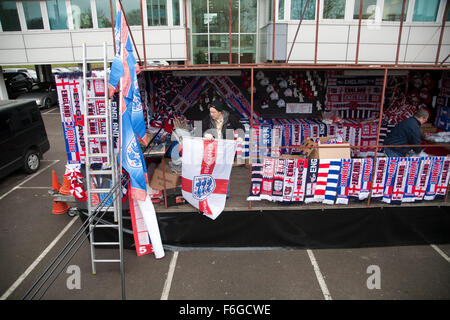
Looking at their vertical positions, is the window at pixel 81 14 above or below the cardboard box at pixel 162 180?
above

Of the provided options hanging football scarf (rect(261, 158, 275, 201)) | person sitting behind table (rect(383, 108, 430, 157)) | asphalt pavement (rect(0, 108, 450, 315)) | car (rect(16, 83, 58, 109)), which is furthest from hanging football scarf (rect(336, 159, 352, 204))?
car (rect(16, 83, 58, 109))

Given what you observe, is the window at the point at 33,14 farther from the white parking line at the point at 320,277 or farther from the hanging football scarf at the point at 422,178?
the hanging football scarf at the point at 422,178

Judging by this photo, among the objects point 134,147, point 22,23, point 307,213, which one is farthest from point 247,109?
point 22,23

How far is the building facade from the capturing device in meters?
13.0

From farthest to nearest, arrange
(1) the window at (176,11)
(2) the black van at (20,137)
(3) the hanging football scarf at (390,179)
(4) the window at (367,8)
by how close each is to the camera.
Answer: (1) the window at (176,11) < (4) the window at (367,8) < (2) the black van at (20,137) < (3) the hanging football scarf at (390,179)

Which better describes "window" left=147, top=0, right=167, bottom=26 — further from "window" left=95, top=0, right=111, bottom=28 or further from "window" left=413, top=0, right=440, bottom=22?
"window" left=413, top=0, right=440, bottom=22

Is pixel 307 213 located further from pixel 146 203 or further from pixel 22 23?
pixel 22 23

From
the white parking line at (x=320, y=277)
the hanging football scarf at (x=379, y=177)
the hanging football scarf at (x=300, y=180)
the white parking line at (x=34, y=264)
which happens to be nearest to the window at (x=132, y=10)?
the white parking line at (x=34, y=264)

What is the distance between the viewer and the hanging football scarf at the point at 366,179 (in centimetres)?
555

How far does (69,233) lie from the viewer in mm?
6578

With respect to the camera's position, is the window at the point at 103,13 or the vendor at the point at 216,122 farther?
the window at the point at 103,13

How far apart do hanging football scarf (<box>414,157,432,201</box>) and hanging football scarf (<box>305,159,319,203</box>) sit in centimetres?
195

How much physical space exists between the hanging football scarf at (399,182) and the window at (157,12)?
598 inches

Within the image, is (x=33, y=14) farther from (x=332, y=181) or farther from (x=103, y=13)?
(x=332, y=181)
